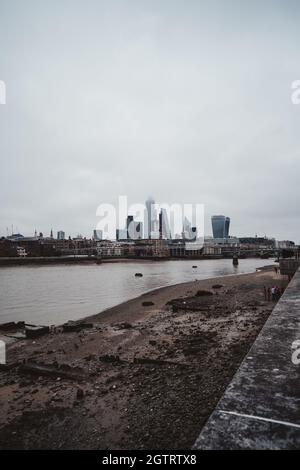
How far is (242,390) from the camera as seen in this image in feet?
11.2

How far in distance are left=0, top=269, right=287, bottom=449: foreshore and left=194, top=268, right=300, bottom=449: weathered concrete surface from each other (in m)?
2.36

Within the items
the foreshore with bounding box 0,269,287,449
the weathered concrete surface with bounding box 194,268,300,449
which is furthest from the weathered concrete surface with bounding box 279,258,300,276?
the weathered concrete surface with bounding box 194,268,300,449

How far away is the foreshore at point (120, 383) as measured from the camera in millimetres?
5871

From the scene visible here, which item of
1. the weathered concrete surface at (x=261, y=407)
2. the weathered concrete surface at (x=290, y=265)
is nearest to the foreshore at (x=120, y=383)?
the weathered concrete surface at (x=261, y=407)

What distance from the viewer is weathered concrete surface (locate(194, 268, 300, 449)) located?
2484mm

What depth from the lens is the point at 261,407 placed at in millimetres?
3023

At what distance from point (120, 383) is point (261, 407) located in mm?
6193

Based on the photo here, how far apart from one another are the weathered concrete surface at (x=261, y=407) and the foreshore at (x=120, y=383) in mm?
2362

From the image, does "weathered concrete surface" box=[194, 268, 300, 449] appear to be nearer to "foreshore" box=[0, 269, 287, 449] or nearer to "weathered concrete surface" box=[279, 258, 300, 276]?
"foreshore" box=[0, 269, 287, 449]

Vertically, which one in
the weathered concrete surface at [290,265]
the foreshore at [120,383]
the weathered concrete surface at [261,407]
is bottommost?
the foreshore at [120,383]

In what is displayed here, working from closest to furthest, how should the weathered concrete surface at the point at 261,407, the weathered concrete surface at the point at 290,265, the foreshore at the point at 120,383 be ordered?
the weathered concrete surface at the point at 261,407, the foreshore at the point at 120,383, the weathered concrete surface at the point at 290,265

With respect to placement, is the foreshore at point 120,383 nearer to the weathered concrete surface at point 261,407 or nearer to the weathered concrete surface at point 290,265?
the weathered concrete surface at point 261,407
